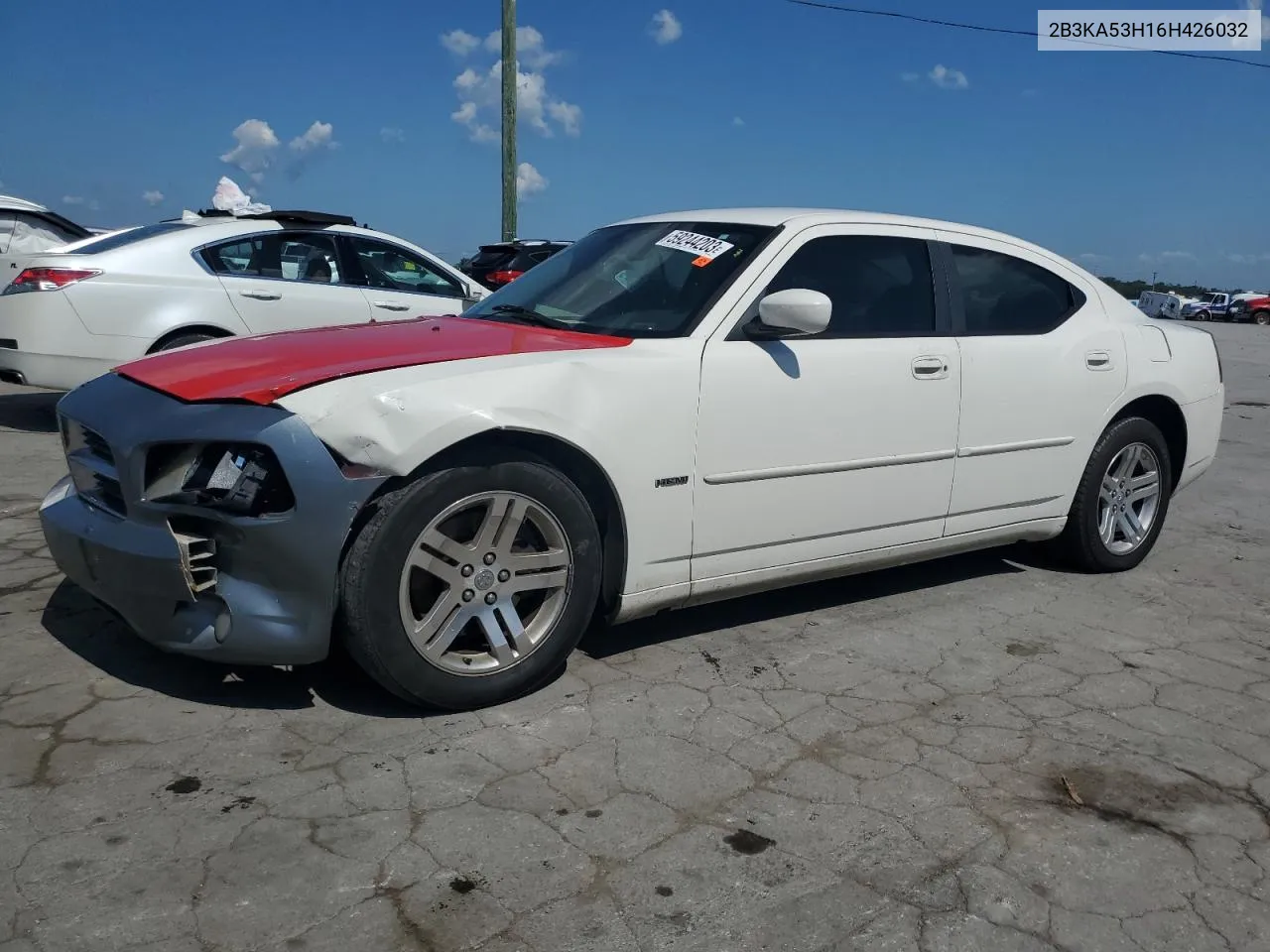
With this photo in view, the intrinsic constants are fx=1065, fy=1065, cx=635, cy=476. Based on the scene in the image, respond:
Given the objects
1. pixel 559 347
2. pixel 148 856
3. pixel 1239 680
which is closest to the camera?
pixel 148 856

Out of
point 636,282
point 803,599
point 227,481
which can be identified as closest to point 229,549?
point 227,481

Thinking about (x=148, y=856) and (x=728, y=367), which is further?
(x=728, y=367)

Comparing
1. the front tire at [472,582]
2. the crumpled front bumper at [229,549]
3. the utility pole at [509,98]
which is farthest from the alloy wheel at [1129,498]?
the utility pole at [509,98]

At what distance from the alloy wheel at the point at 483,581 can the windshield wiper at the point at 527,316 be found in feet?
2.79

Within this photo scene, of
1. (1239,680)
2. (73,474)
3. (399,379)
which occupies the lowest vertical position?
(1239,680)

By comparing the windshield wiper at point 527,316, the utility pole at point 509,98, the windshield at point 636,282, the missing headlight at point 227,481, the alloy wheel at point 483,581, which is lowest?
the alloy wheel at point 483,581

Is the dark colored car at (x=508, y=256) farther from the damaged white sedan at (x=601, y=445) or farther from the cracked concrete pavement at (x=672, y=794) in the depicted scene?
the cracked concrete pavement at (x=672, y=794)

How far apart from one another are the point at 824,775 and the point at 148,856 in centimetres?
165

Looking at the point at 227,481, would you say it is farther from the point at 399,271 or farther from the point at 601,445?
the point at 399,271

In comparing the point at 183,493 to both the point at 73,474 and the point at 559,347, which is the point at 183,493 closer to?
the point at 73,474

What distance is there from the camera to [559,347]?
3318 millimetres

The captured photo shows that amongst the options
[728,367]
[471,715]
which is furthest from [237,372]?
[728,367]

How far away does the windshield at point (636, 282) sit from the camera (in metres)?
3.65

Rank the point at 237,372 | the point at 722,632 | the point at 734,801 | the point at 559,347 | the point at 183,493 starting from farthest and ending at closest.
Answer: the point at 722,632
the point at 559,347
the point at 237,372
the point at 183,493
the point at 734,801
